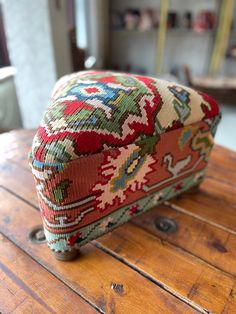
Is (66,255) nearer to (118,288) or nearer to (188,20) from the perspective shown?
(118,288)

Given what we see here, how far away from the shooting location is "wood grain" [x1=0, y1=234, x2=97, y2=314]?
1.12ft

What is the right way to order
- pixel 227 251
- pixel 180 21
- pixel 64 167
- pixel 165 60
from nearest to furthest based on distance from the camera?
pixel 64 167, pixel 227 251, pixel 180 21, pixel 165 60

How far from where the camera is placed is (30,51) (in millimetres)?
1055

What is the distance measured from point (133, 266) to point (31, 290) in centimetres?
16

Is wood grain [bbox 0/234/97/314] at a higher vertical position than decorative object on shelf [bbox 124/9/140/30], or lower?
lower

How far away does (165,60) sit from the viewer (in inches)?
96.8

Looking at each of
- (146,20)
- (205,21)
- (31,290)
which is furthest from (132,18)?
(31,290)

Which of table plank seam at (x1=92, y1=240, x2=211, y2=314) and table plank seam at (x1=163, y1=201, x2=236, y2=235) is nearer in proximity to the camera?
table plank seam at (x1=92, y1=240, x2=211, y2=314)

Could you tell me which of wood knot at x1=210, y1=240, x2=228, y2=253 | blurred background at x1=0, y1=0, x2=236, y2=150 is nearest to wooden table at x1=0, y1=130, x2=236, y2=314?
wood knot at x1=210, y1=240, x2=228, y2=253

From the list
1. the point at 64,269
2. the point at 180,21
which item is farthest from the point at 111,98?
the point at 180,21

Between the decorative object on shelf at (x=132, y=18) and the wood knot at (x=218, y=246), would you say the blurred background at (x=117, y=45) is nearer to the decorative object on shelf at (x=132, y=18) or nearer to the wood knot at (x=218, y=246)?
the decorative object on shelf at (x=132, y=18)

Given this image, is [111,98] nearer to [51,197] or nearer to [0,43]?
[51,197]

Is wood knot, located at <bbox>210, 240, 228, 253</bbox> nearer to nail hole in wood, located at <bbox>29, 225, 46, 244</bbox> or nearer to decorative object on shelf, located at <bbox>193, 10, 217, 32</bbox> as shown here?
nail hole in wood, located at <bbox>29, 225, 46, 244</bbox>

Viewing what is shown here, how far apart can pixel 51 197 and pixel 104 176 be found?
0.08 m
